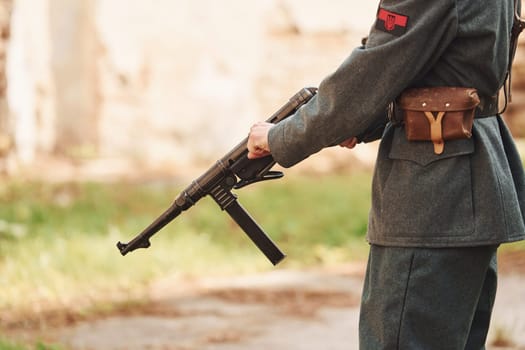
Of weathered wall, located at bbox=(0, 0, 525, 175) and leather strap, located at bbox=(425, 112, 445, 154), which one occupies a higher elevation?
weathered wall, located at bbox=(0, 0, 525, 175)

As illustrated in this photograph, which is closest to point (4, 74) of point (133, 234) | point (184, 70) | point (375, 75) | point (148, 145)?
point (133, 234)

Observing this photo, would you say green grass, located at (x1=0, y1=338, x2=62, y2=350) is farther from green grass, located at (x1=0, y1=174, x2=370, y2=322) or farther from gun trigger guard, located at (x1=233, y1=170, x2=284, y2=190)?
gun trigger guard, located at (x1=233, y1=170, x2=284, y2=190)

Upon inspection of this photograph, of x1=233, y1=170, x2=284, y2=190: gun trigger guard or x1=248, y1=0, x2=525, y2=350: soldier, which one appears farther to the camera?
x1=233, y1=170, x2=284, y2=190: gun trigger guard

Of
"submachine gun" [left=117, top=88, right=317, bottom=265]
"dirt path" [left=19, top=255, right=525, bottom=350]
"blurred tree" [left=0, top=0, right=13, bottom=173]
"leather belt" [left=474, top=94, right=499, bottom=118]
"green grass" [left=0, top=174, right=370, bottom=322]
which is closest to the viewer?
"leather belt" [left=474, top=94, right=499, bottom=118]

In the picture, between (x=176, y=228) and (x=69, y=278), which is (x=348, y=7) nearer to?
(x=176, y=228)

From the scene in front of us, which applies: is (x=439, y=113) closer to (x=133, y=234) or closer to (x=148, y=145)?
(x=133, y=234)

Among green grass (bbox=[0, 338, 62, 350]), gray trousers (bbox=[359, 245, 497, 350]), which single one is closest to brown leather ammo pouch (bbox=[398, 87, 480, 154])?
gray trousers (bbox=[359, 245, 497, 350])

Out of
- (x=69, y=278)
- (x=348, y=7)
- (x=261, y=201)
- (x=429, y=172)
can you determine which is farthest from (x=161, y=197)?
(x=429, y=172)

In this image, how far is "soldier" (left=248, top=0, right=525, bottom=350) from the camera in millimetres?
2127

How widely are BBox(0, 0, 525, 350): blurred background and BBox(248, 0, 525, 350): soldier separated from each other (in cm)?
237

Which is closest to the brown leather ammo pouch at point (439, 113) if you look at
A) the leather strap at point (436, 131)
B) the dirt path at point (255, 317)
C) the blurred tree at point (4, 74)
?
the leather strap at point (436, 131)

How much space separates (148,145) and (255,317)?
494 centimetres

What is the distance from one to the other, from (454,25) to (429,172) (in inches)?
13.9

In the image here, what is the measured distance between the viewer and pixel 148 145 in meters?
9.11
